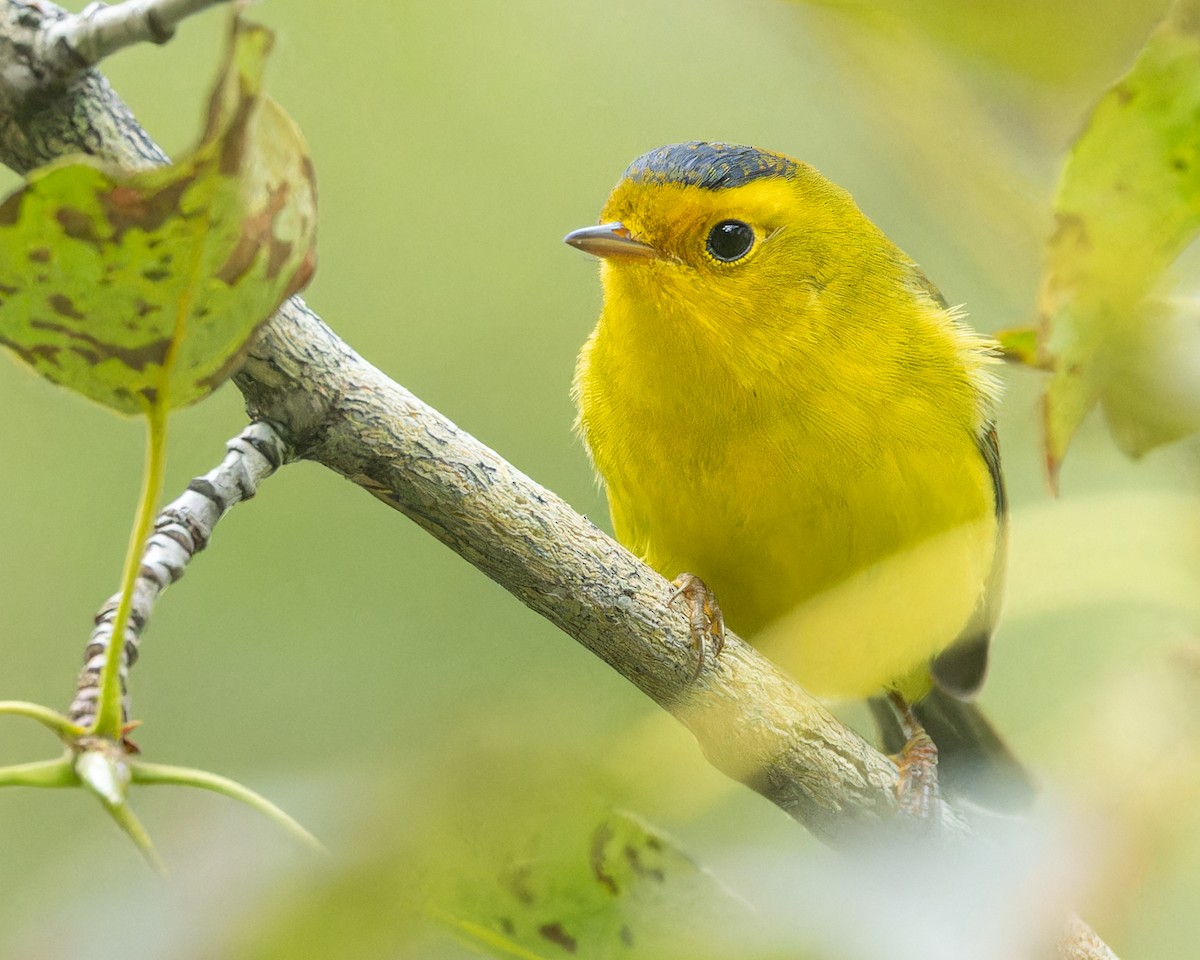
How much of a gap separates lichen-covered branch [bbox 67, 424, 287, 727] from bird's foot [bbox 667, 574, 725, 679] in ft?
2.19

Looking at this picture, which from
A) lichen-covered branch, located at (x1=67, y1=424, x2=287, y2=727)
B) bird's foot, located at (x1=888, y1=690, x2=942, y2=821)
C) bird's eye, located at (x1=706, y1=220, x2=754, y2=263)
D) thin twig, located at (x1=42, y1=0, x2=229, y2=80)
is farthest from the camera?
bird's eye, located at (x1=706, y1=220, x2=754, y2=263)

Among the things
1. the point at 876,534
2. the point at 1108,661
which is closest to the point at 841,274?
the point at 876,534

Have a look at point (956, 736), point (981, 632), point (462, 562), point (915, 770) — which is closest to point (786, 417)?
Result: point (915, 770)

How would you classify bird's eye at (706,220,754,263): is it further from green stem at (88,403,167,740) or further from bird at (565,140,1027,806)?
green stem at (88,403,167,740)

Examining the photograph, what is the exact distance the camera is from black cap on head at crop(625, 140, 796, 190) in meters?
2.92

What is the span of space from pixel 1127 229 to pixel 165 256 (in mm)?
788

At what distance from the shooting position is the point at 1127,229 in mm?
1148

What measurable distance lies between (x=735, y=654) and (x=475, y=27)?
4466 mm

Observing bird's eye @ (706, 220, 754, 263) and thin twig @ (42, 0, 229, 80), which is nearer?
thin twig @ (42, 0, 229, 80)

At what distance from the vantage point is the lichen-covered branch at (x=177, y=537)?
3.99 feet

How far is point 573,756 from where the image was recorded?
38.7 inches

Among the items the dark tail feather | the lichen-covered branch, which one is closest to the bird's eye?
the lichen-covered branch

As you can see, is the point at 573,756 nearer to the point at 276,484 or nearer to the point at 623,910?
the point at 623,910

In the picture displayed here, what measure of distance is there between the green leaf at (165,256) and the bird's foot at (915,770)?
1.68m
